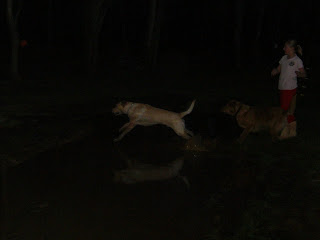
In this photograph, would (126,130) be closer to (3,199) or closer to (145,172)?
(145,172)

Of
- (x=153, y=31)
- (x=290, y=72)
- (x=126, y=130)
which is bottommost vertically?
(x=153, y=31)

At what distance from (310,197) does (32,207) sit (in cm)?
342

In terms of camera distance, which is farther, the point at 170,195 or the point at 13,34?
the point at 13,34

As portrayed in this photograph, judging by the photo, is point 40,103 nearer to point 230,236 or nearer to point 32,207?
point 32,207

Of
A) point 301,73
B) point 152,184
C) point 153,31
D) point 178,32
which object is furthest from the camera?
point 178,32

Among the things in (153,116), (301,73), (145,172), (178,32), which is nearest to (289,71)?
(301,73)

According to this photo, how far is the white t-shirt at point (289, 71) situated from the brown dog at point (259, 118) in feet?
1.79

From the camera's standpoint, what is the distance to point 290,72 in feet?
29.1

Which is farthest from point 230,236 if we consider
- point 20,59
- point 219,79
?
point 20,59

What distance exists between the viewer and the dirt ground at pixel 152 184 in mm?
5098

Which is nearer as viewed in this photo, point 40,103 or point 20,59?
point 40,103

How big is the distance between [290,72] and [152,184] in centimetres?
374

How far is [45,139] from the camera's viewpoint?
955 centimetres

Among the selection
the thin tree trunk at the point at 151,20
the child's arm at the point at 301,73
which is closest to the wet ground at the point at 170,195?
the child's arm at the point at 301,73
